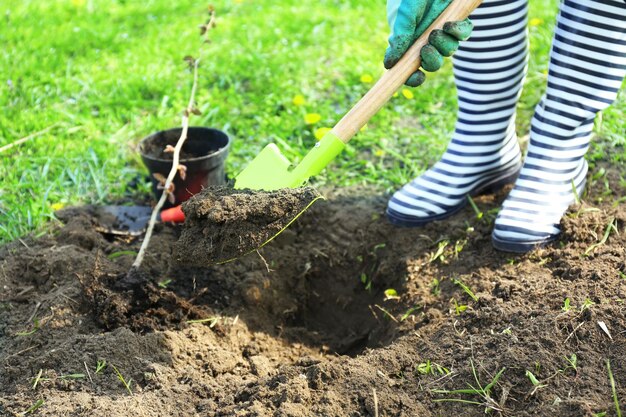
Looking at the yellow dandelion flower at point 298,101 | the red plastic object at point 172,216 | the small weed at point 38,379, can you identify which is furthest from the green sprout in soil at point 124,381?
the yellow dandelion flower at point 298,101

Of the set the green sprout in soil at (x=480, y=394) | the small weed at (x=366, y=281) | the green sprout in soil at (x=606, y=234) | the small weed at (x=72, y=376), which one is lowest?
the small weed at (x=366, y=281)

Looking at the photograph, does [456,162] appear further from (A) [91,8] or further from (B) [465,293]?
(A) [91,8]

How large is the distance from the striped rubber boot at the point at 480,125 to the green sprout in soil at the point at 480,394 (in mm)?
909

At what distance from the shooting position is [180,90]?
12.3 feet

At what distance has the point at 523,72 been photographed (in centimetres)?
260

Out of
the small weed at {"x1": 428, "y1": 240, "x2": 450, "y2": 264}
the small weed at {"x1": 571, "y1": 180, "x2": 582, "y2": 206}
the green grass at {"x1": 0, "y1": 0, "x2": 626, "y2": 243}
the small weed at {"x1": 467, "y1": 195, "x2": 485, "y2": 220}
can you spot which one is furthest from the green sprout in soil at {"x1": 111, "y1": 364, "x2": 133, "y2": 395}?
the small weed at {"x1": 571, "y1": 180, "x2": 582, "y2": 206}

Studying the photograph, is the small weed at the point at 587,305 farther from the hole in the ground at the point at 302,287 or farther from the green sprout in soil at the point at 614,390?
the hole in the ground at the point at 302,287

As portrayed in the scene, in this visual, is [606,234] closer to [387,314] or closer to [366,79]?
[387,314]

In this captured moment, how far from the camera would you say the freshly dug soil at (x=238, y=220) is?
6.74 ft

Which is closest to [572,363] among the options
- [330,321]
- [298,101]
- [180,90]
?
[330,321]

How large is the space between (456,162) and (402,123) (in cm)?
87

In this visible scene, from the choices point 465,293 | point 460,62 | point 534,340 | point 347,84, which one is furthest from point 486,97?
point 347,84

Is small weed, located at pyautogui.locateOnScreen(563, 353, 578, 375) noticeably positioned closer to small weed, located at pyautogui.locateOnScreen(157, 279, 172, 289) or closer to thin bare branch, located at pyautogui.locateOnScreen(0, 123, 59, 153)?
small weed, located at pyautogui.locateOnScreen(157, 279, 172, 289)

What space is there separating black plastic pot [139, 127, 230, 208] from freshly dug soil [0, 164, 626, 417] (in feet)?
0.65
